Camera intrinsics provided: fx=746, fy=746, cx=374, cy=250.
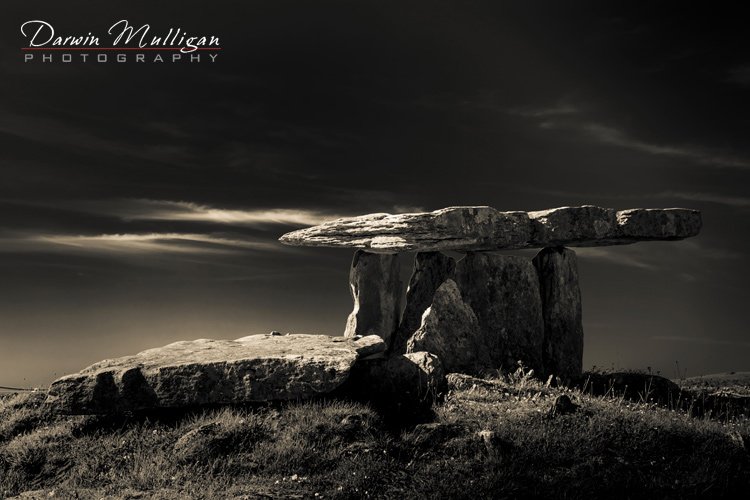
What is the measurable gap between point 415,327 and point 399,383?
221 inches

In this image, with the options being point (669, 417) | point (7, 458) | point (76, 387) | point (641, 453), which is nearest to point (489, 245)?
point (669, 417)

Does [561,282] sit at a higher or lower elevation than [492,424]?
higher

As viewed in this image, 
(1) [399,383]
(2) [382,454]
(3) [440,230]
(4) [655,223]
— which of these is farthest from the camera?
(4) [655,223]

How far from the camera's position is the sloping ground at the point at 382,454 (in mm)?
10492

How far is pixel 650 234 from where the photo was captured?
18.6m

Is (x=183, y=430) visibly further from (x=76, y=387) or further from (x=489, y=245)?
(x=489, y=245)

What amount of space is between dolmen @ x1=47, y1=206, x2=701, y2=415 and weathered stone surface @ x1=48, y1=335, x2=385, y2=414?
0.06ft

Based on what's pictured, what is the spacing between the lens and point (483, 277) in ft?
61.7

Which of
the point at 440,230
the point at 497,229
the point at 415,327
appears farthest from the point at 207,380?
the point at 497,229

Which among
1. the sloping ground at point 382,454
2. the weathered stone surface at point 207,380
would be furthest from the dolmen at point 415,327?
the sloping ground at point 382,454

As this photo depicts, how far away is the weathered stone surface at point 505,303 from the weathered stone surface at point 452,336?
126 centimetres

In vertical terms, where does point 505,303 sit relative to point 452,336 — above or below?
above

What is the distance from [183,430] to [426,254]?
353 inches

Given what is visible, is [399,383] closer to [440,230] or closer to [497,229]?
[440,230]
